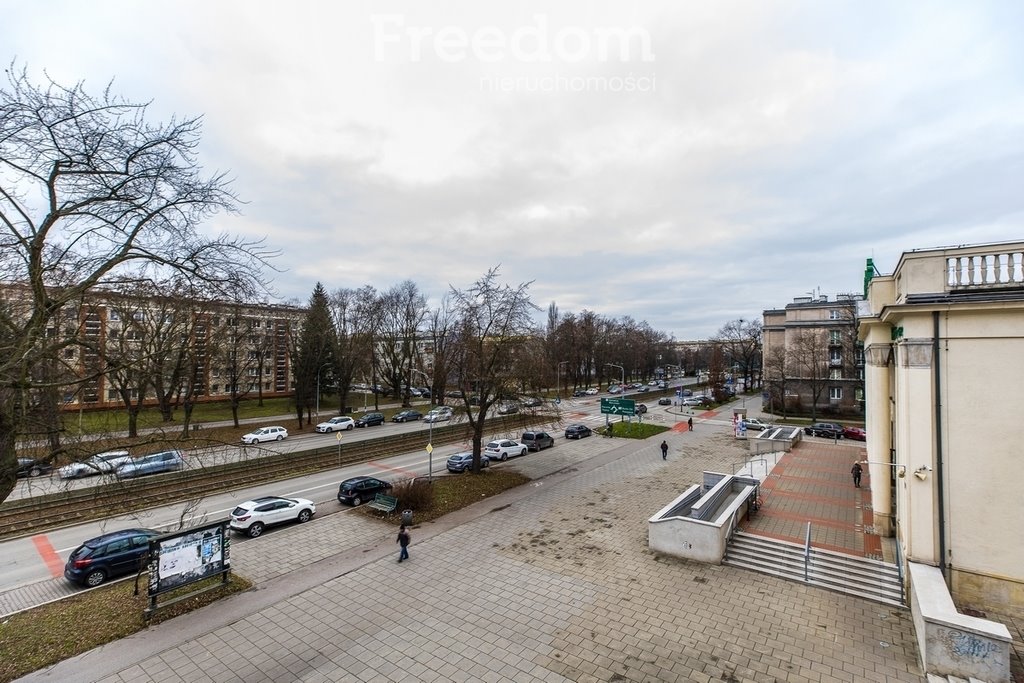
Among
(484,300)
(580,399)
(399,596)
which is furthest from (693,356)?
(399,596)

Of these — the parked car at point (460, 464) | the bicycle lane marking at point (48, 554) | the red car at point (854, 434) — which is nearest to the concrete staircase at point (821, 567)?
the parked car at point (460, 464)

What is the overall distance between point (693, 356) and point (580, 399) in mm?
99687

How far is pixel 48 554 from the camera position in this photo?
15188 millimetres

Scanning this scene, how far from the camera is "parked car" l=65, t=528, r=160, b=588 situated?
12.7 m

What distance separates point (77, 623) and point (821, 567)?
739 inches

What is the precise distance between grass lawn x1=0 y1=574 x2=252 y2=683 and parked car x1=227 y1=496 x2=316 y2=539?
3.39 metres

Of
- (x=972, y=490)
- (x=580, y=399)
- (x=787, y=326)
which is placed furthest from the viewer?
(x=580, y=399)

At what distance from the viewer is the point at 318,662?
9.38 meters

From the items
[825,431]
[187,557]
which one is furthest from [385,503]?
[825,431]

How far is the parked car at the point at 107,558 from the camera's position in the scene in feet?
41.8

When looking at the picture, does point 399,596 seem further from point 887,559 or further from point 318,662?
point 887,559

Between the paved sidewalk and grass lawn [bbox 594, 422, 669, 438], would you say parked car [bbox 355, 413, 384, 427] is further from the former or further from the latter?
the paved sidewalk

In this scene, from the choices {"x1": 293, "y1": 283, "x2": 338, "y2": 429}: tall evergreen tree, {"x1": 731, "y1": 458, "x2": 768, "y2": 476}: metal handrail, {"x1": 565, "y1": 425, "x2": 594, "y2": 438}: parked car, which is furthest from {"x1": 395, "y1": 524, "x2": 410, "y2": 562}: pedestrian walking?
{"x1": 293, "y1": 283, "x2": 338, "y2": 429}: tall evergreen tree

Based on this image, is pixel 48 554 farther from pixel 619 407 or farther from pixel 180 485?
pixel 619 407
